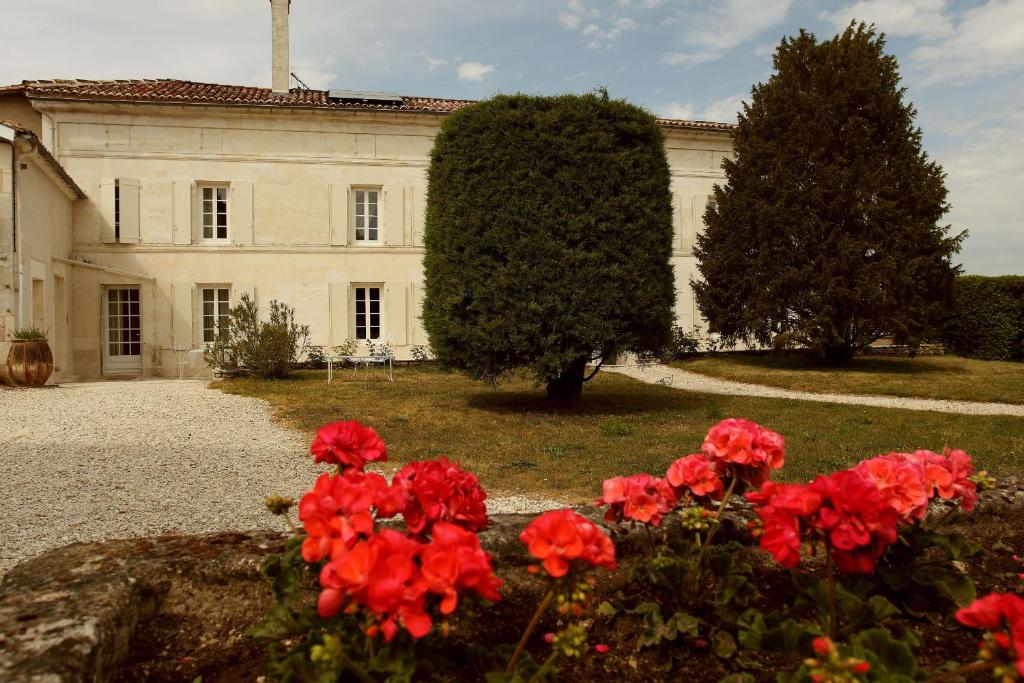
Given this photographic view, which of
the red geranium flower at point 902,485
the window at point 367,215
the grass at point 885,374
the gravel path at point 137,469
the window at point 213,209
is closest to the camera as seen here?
the red geranium flower at point 902,485

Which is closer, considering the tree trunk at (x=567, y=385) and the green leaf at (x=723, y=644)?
the green leaf at (x=723, y=644)

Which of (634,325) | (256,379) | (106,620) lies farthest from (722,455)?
(256,379)

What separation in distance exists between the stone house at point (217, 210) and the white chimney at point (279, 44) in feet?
0.12

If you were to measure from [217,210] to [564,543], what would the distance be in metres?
17.9

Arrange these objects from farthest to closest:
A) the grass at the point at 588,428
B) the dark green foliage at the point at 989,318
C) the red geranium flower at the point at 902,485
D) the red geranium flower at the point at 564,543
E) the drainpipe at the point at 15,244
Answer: the dark green foliage at the point at 989,318
the drainpipe at the point at 15,244
the grass at the point at 588,428
the red geranium flower at the point at 902,485
the red geranium flower at the point at 564,543

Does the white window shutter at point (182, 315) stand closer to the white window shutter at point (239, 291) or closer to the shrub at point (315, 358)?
the white window shutter at point (239, 291)

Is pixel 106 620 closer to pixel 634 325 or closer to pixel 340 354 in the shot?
pixel 634 325

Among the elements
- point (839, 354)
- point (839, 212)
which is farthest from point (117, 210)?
point (839, 354)

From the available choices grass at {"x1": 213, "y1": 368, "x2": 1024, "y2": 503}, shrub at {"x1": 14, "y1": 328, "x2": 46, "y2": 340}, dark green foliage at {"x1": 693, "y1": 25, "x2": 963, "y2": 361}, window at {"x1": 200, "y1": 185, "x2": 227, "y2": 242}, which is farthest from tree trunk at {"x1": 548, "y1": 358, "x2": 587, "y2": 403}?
window at {"x1": 200, "y1": 185, "x2": 227, "y2": 242}

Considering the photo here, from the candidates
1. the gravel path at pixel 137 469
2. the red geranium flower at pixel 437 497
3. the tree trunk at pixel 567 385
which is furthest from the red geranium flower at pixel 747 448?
the tree trunk at pixel 567 385

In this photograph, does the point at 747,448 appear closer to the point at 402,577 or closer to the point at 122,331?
the point at 402,577

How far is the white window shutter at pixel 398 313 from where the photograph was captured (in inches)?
688

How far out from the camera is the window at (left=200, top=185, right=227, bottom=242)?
16.9m

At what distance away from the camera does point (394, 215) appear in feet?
57.4
